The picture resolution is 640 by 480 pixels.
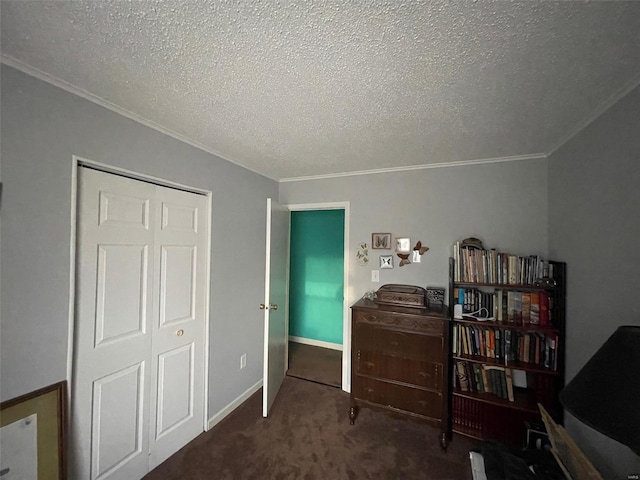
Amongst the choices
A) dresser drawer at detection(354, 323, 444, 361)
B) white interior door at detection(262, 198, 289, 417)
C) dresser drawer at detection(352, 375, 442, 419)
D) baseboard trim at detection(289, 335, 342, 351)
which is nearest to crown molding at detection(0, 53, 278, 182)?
white interior door at detection(262, 198, 289, 417)

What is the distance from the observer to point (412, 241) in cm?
228

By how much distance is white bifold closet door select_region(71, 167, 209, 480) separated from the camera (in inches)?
48.8

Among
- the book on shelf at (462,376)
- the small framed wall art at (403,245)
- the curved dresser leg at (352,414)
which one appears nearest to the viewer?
the book on shelf at (462,376)

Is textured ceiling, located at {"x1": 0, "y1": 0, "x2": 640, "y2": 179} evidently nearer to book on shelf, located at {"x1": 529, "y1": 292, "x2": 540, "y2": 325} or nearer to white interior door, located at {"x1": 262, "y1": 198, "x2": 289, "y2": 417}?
white interior door, located at {"x1": 262, "y1": 198, "x2": 289, "y2": 417}

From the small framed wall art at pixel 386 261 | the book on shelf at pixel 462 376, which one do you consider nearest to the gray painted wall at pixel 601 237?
the book on shelf at pixel 462 376

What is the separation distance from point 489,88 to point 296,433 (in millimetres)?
2630

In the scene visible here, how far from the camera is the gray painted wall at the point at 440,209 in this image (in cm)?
196

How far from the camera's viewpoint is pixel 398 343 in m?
1.87

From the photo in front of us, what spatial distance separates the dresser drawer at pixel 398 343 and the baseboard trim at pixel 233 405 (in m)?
1.25

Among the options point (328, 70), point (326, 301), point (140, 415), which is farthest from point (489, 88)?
point (326, 301)

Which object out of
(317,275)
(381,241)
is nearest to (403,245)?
(381,241)

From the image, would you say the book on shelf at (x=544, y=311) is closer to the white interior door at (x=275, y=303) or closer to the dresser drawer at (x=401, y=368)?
the dresser drawer at (x=401, y=368)

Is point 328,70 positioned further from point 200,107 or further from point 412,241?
point 412,241

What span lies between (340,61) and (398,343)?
1.91 meters
